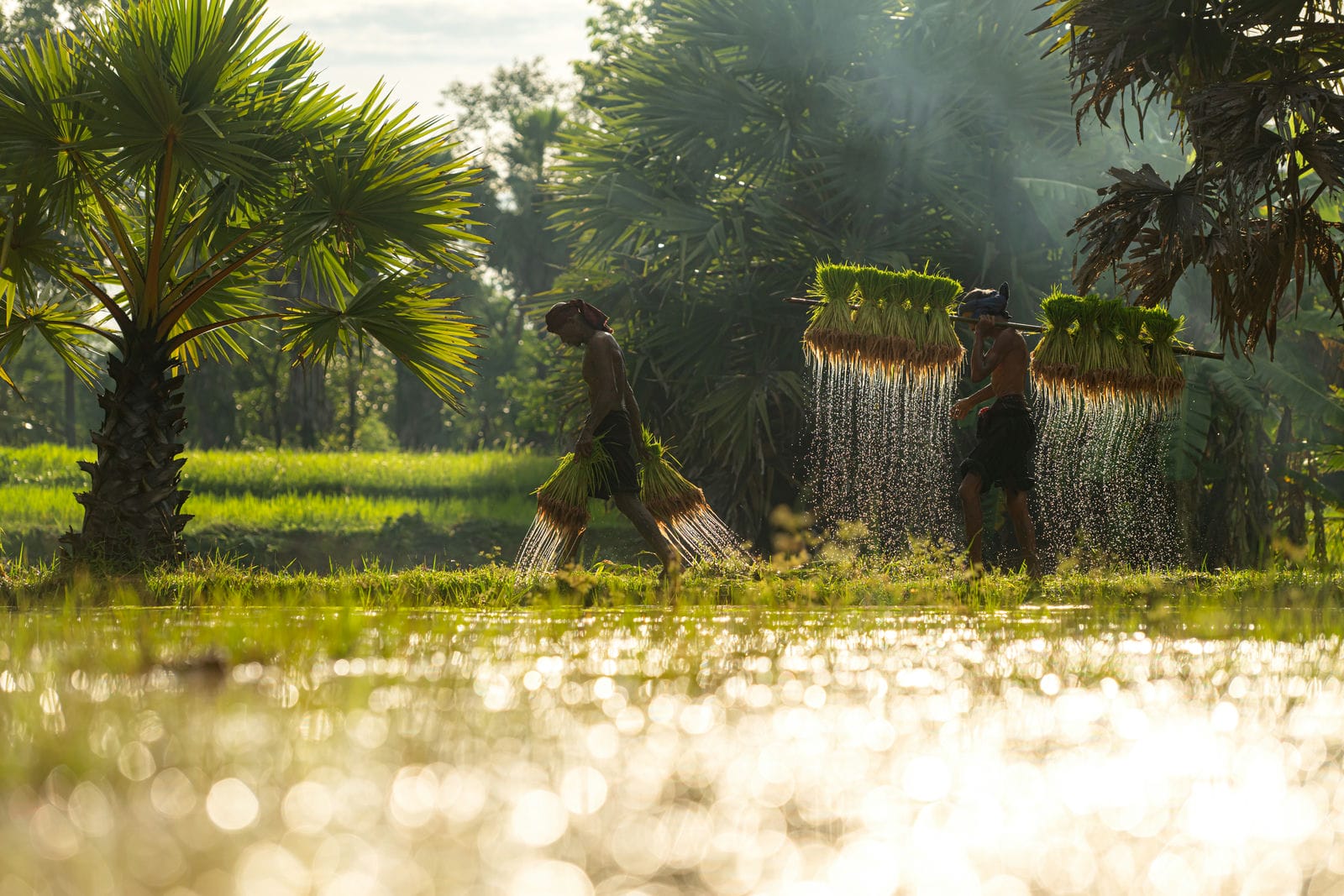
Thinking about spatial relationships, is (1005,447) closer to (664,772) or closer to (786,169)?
(664,772)

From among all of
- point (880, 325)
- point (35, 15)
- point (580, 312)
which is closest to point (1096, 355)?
Result: point (880, 325)

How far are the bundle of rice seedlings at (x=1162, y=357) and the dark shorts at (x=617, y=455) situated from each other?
391cm

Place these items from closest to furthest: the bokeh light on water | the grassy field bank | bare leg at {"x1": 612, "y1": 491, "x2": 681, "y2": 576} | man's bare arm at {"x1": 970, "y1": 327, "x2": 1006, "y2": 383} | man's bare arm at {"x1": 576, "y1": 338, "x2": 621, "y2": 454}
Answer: the bokeh light on water
bare leg at {"x1": 612, "y1": 491, "x2": 681, "y2": 576}
man's bare arm at {"x1": 576, "y1": 338, "x2": 621, "y2": 454}
man's bare arm at {"x1": 970, "y1": 327, "x2": 1006, "y2": 383}
the grassy field bank

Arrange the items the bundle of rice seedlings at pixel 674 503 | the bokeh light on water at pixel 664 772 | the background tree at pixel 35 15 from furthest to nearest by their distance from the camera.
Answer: the background tree at pixel 35 15 < the bundle of rice seedlings at pixel 674 503 < the bokeh light on water at pixel 664 772

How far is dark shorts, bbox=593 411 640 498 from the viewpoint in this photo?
938 cm

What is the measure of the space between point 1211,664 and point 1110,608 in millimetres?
2573

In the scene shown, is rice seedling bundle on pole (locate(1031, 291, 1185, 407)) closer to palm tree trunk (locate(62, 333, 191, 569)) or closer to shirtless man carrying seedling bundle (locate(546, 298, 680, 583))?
shirtless man carrying seedling bundle (locate(546, 298, 680, 583))

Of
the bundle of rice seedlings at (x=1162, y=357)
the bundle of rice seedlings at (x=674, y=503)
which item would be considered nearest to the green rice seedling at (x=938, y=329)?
the bundle of rice seedlings at (x=1162, y=357)

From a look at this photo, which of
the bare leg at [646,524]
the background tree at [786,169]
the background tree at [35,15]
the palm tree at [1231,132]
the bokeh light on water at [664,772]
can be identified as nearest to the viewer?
the bokeh light on water at [664,772]

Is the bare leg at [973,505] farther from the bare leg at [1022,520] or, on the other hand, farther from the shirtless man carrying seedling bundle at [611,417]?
the shirtless man carrying seedling bundle at [611,417]

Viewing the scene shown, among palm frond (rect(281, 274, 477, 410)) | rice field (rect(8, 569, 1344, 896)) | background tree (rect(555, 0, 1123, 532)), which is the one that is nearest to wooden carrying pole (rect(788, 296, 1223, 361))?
palm frond (rect(281, 274, 477, 410))

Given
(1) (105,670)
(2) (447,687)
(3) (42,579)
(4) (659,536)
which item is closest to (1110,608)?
(4) (659,536)

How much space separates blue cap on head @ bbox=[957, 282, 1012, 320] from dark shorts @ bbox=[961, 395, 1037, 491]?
1.98 feet

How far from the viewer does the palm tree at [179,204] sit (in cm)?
954
